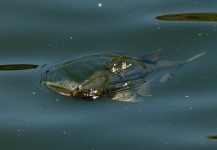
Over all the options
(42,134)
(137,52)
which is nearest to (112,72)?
(137,52)

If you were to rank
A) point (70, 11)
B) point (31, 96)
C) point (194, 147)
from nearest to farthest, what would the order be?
point (194, 147) < point (31, 96) < point (70, 11)

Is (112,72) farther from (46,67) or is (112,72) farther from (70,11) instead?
(70,11)

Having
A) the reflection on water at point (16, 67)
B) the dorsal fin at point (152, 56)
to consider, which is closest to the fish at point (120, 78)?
the dorsal fin at point (152, 56)

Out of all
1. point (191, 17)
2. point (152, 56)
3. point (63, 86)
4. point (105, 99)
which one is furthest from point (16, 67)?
point (191, 17)

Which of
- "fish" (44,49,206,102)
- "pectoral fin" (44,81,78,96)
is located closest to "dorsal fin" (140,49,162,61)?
"fish" (44,49,206,102)

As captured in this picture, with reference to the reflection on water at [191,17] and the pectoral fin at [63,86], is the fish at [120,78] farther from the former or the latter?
the reflection on water at [191,17]

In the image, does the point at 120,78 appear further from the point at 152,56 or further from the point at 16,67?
the point at 16,67
